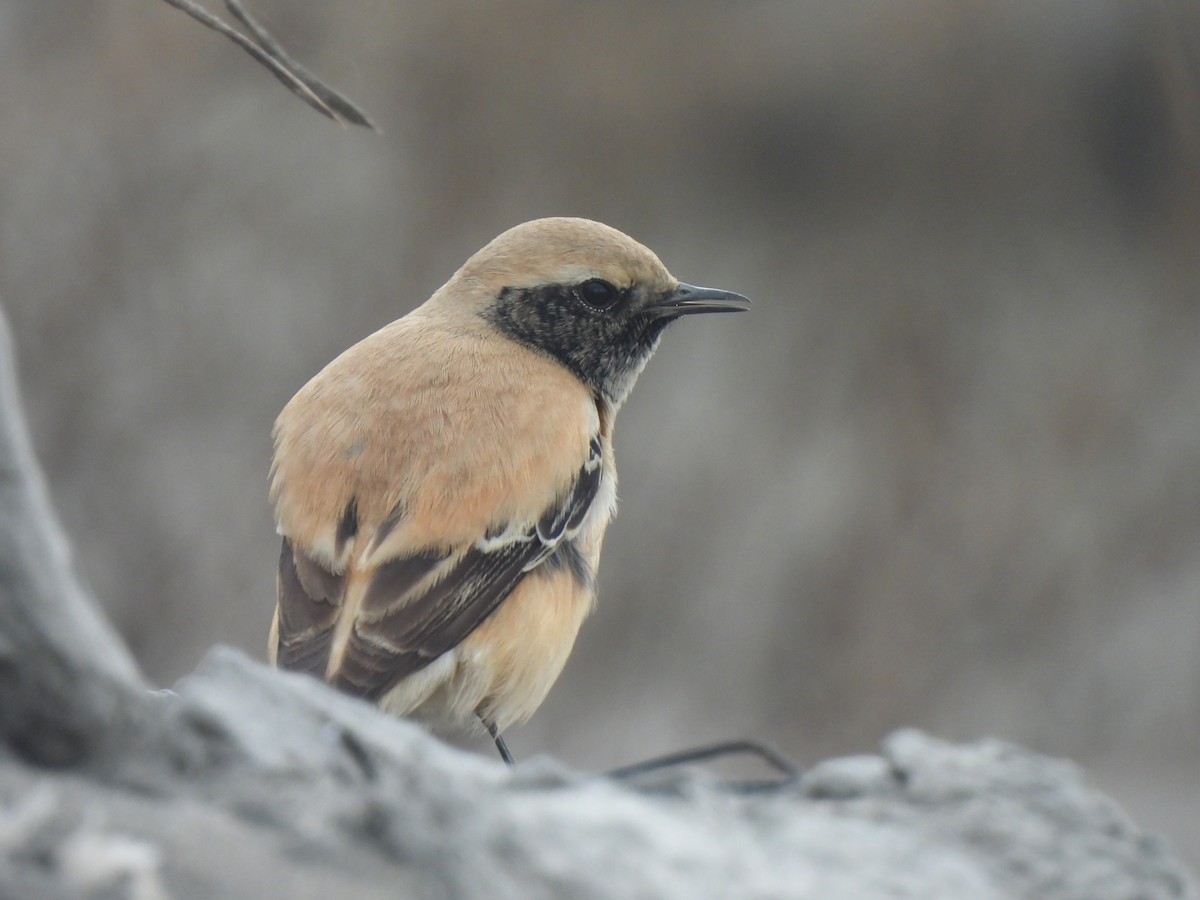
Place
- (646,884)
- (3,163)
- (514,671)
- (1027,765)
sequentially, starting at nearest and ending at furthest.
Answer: (646,884) → (1027,765) → (514,671) → (3,163)

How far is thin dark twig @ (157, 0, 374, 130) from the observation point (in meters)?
2.79

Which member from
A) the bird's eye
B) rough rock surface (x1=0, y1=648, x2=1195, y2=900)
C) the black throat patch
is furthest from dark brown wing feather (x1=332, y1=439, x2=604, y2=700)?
rough rock surface (x1=0, y1=648, x2=1195, y2=900)

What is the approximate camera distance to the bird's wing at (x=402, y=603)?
3.60 m

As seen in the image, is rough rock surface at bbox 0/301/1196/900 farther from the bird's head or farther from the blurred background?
the blurred background

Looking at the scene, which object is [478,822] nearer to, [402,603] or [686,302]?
[402,603]

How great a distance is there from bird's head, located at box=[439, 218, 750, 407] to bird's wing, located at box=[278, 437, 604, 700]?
3.11 feet

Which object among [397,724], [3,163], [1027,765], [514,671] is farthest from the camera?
[3,163]

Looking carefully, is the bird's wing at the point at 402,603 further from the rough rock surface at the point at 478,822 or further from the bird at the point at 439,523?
the rough rock surface at the point at 478,822

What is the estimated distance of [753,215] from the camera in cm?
998

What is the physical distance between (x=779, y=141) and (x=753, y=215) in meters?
0.53

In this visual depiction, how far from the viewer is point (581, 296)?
15.9 ft

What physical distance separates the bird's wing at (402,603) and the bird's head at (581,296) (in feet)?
3.11

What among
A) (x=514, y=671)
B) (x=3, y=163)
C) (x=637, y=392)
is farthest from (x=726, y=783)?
(x=3, y=163)

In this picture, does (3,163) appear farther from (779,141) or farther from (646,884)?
(646,884)
